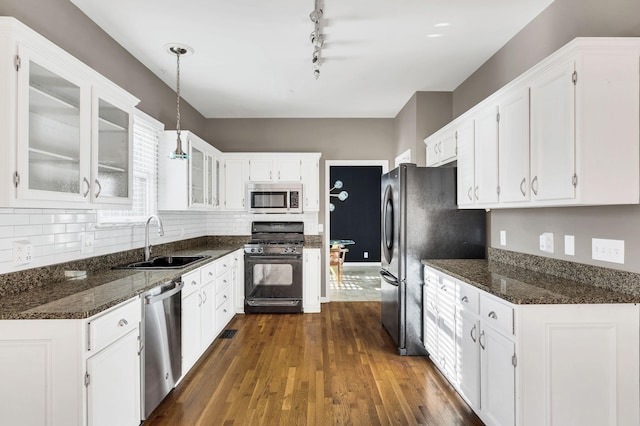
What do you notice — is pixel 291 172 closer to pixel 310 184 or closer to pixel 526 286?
pixel 310 184

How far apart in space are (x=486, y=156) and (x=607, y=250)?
1.01m

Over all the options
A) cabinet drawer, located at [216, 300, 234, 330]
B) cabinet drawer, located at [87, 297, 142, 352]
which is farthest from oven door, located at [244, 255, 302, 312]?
cabinet drawer, located at [87, 297, 142, 352]

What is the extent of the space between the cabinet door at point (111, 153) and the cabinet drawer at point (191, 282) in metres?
0.77

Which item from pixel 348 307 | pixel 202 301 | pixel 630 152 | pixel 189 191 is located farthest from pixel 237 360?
pixel 630 152

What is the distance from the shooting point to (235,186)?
498 cm

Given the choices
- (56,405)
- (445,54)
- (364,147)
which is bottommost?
(56,405)

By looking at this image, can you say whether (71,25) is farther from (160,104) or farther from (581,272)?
(581,272)

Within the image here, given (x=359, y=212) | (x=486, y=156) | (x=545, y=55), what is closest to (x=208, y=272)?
(x=486, y=156)

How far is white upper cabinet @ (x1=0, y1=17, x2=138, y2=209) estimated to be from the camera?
156 centimetres

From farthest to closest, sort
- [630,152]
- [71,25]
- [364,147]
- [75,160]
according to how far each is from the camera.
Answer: [364,147] < [71,25] < [75,160] < [630,152]

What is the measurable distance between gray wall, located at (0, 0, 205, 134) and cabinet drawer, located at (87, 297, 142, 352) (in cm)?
174

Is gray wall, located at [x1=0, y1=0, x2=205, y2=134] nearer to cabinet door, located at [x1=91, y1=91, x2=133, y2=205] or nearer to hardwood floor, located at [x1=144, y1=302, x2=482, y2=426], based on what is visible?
cabinet door, located at [x1=91, y1=91, x2=133, y2=205]

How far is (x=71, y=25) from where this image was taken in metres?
2.44

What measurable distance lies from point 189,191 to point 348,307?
275 cm
